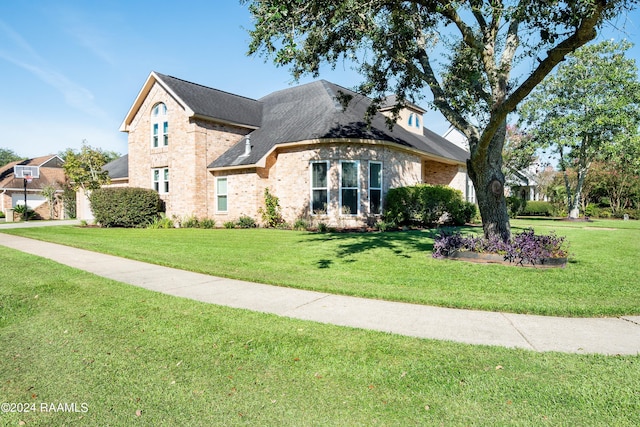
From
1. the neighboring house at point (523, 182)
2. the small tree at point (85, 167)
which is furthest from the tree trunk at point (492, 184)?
the neighboring house at point (523, 182)

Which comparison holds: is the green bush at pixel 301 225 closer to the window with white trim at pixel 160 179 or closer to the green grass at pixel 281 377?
the window with white trim at pixel 160 179

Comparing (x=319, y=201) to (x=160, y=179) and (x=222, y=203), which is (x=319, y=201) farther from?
(x=160, y=179)

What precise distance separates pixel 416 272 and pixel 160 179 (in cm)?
1890

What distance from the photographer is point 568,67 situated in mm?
25156

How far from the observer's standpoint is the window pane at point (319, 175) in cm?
1703

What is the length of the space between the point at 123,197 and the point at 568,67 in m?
29.4

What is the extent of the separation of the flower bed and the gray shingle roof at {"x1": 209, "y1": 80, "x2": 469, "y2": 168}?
766 centimetres

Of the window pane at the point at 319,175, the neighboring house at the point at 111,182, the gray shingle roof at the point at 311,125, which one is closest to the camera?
the window pane at the point at 319,175

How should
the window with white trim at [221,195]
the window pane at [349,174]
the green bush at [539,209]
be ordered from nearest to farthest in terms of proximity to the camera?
the window pane at [349,174] < the window with white trim at [221,195] < the green bush at [539,209]

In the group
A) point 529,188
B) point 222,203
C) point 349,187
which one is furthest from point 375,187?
point 529,188

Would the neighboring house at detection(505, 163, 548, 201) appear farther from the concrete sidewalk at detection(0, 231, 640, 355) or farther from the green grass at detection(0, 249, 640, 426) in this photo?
the green grass at detection(0, 249, 640, 426)

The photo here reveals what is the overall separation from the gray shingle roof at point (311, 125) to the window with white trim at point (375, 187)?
1351 millimetres

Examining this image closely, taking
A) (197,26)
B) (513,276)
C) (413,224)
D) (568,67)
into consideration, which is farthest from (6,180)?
(568,67)

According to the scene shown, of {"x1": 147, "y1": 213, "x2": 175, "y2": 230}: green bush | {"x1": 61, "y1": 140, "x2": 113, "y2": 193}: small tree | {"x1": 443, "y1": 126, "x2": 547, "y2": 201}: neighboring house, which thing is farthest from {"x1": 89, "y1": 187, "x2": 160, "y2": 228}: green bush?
{"x1": 443, "y1": 126, "x2": 547, "y2": 201}: neighboring house
